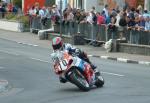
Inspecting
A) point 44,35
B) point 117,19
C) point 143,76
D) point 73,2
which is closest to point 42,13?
A: point 44,35

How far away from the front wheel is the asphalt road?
17 centimetres

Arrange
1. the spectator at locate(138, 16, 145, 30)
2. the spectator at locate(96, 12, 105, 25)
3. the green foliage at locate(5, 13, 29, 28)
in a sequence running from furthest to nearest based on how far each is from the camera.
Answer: the green foliage at locate(5, 13, 29, 28) < the spectator at locate(96, 12, 105, 25) < the spectator at locate(138, 16, 145, 30)

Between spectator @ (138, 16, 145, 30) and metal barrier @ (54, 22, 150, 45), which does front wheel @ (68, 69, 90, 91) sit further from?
spectator @ (138, 16, 145, 30)

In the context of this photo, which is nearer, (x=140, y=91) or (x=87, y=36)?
(x=140, y=91)

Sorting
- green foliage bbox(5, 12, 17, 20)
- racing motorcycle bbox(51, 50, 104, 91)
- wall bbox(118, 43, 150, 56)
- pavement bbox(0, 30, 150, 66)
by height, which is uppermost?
green foliage bbox(5, 12, 17, 20)

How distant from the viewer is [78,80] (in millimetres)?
17031

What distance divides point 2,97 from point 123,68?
828 centimetres

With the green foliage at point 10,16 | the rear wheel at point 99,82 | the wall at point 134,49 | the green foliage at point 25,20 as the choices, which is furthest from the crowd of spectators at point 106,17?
the rear wheel at point 99,82

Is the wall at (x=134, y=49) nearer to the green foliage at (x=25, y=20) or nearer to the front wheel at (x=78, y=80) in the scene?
the front wheel at (x=78, y=80)

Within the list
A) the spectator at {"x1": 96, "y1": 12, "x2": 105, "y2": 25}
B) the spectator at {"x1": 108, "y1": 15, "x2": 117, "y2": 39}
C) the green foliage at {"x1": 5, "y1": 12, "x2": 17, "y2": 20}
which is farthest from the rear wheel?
the green foliage at {"x1": 5, "y1": 12, "x2": 17, "y2": 20}

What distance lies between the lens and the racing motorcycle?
1702 cm

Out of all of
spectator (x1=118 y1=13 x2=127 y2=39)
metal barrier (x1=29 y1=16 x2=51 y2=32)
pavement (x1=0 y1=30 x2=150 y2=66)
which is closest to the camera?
pavement (x1=0 y1=30 x2=150 y2=66)

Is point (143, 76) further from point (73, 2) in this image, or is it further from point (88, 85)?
point (73, 2)

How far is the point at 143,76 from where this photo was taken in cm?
2036
